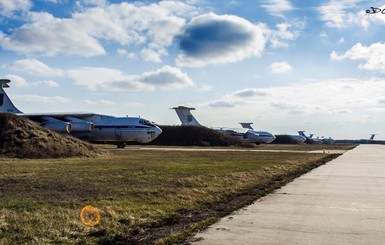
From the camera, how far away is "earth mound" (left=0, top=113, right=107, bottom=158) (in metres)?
26.2

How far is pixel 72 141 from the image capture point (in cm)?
3012

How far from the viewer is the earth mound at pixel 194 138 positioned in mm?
72125

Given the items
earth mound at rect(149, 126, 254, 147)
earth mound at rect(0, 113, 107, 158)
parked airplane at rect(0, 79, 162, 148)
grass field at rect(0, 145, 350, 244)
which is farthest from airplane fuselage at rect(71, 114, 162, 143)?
grass field at rect(0, 145, 350, 244)

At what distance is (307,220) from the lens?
8188 mm

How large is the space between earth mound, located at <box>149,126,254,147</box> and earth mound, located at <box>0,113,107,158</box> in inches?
1648

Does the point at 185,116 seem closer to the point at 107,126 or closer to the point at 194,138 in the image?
the point at 194,138

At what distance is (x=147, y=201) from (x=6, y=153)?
59.4ft

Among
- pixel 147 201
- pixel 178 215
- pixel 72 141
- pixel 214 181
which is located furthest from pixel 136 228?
pixel 72 141

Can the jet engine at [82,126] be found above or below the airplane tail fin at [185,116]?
below

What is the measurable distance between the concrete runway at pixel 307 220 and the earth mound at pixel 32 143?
17724 mm

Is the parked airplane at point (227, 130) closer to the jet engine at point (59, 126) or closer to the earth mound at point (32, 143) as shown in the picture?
the jet engine at point (59, 126)

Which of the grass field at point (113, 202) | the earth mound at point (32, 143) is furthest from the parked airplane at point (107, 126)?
the grass field at point (113, 202)

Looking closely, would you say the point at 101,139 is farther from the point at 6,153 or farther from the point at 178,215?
the point at 178,215

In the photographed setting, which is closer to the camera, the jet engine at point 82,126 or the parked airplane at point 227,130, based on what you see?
the jet engine at point 82,126
